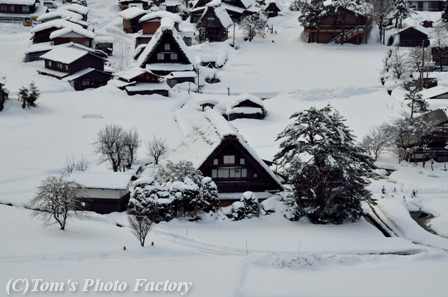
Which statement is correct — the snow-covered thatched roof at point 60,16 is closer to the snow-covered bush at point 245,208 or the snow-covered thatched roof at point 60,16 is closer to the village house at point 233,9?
the village house at point 233,9

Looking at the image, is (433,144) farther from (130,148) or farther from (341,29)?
(341,29)

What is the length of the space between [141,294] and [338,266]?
8.05m

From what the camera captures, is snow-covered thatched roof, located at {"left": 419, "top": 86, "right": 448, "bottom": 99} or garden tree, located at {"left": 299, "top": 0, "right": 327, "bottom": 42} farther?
garden tree, located at {"left": 299, "top": 0, "right": 327, "bottom": 42}

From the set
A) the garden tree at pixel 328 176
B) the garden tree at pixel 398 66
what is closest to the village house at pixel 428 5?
the garden tree at pixel 398 66

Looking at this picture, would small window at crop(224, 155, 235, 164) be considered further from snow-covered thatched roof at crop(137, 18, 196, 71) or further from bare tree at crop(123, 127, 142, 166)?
snow-covered thatched roof at crop(137, 18, 196, 71)

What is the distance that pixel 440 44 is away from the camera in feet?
233

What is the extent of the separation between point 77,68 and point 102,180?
118 feet

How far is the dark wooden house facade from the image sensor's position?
77812 mm

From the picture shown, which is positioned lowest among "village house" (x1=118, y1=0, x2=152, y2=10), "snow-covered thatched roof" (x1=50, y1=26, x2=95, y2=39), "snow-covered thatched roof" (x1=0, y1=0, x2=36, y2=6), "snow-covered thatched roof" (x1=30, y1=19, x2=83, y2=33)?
"snow-covered thatched roof" (x1=50, y1=26, x2=95, y2=39)

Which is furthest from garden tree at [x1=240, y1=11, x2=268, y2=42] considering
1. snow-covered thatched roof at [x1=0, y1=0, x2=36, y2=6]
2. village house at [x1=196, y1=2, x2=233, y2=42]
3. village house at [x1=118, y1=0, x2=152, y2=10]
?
snow-covered thatched roof at [x1=0, y1=0, x2=36, y2=6]

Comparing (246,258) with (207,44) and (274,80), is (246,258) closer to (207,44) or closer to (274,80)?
(274,80)

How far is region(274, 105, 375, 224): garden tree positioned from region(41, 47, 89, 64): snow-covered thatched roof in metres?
38.7

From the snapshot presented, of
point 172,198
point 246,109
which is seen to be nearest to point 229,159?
point 172,198

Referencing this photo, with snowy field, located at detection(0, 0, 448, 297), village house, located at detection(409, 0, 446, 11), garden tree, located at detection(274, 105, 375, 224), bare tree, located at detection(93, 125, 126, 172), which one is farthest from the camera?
village house, located at detection(409, 0, 446, 11)
